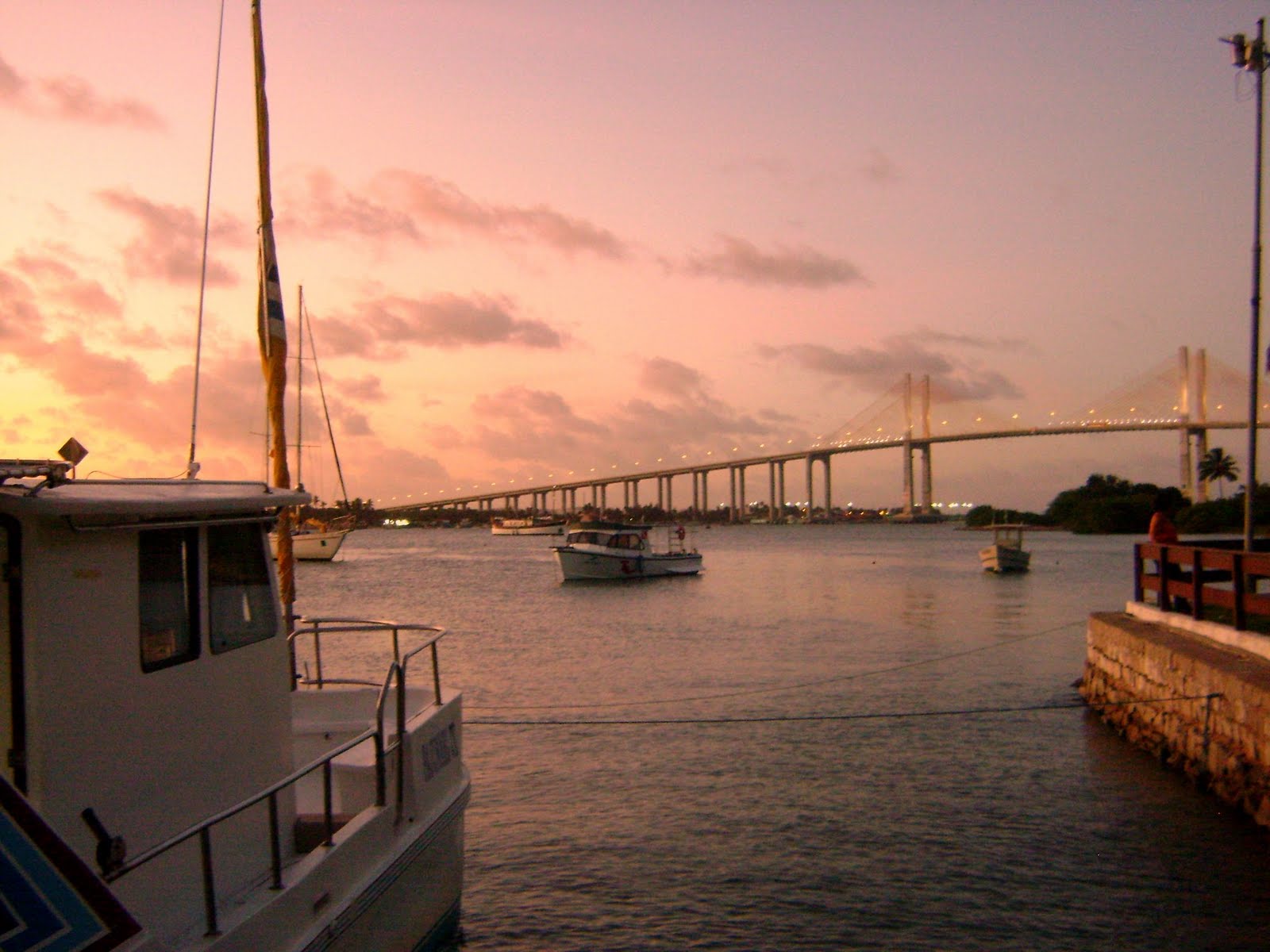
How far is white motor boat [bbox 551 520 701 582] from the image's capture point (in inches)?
1953

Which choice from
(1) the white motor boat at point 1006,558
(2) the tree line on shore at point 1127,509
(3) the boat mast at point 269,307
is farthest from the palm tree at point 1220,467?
(3) the boat mast at point 269,307

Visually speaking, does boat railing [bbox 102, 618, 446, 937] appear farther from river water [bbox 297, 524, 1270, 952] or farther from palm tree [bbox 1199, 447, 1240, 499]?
palm tree [bbox 1199, 447, 1240, 499]

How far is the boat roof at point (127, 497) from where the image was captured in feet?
12.4

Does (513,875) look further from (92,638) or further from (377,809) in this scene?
(92,638)

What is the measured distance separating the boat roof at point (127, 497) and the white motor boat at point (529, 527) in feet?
494

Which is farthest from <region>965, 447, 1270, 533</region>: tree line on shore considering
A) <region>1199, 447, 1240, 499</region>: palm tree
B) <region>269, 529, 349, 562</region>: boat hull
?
<region>269, 529, 349, 562</region>: boat hull

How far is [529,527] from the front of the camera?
528 ft

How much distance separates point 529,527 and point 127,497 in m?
157

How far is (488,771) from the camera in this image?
12.6 metres

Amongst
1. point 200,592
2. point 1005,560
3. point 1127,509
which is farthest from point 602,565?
point 1127,509

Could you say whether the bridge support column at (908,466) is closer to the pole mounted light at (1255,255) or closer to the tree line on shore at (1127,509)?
the tree line on shore at (1127,509)

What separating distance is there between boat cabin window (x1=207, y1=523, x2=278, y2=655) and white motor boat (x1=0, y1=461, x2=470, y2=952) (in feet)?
0.03

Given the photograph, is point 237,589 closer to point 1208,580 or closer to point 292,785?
point 292,785

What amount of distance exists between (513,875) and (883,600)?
106 feet
